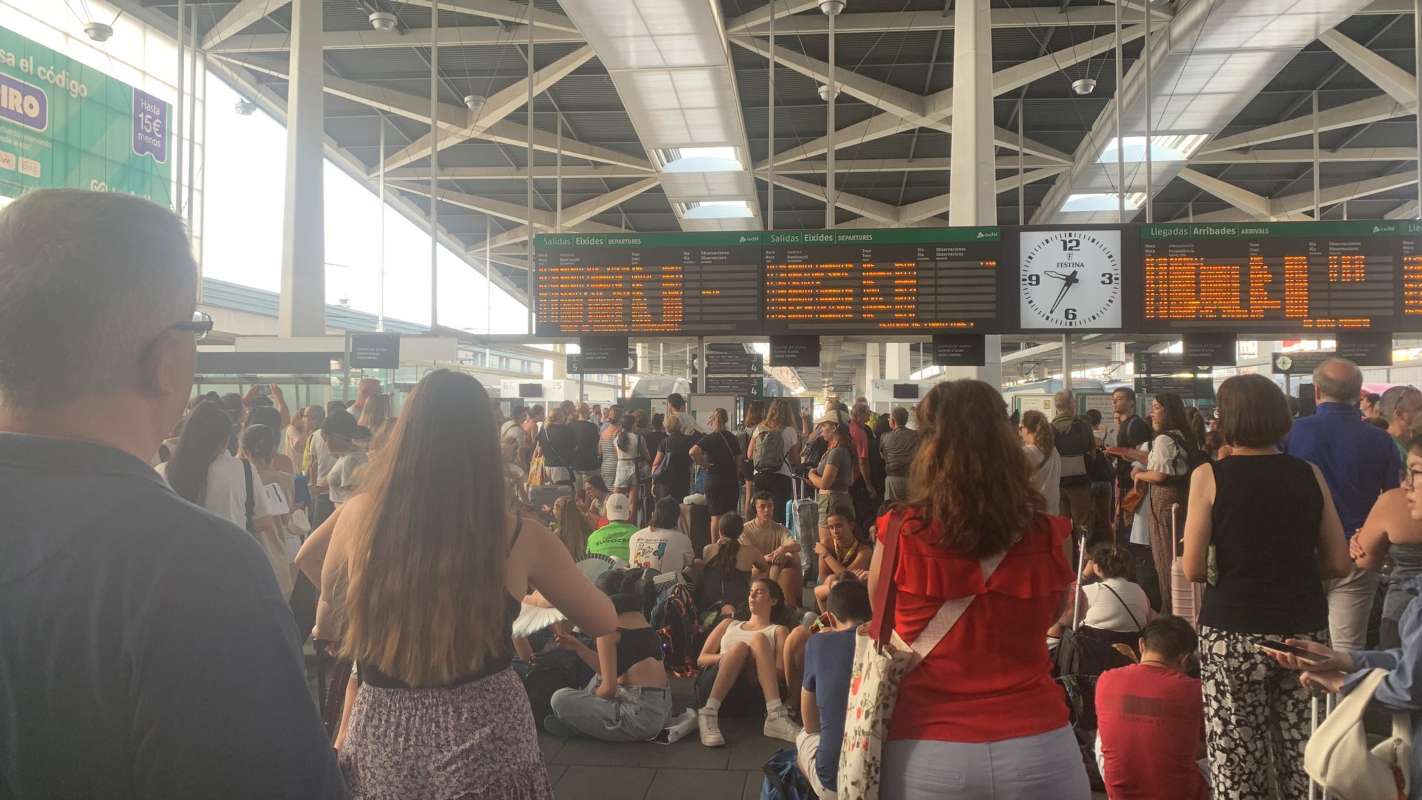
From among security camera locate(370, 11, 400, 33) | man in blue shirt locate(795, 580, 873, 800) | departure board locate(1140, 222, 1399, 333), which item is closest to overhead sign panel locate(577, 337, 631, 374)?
departure board locate(1140, 222, 1399, 333)

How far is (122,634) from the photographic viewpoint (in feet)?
2.57

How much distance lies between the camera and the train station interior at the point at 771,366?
205 cm

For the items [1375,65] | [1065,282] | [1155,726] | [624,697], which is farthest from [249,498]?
[1375,65]

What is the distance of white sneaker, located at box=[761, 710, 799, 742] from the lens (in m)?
5.03

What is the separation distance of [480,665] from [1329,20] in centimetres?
1314

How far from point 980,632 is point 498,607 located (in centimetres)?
114

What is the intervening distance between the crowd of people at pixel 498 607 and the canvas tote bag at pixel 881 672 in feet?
0.04

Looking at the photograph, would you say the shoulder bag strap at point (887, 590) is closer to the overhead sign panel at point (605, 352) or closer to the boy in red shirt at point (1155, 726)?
the boy in red shirt at point (1155, 726)

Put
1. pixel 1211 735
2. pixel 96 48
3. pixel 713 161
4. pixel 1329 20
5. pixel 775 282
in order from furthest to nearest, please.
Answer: pixel 713 161 < pixel 96 48 < pixel 1329 20 < pixel 775 282 < pixel 1211 735

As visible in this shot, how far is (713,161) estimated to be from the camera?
18.0 meters

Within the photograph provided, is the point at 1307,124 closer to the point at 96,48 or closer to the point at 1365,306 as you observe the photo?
the point at 1365,306

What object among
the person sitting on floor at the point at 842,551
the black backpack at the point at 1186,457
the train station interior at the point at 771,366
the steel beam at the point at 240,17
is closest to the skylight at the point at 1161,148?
the train station interior at the point at 771,366

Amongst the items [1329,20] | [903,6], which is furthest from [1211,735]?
[903,6]

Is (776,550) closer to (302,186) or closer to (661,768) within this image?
(661,768)
